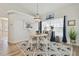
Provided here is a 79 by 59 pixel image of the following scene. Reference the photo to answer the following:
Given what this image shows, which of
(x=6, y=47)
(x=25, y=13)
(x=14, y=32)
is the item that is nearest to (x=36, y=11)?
(x=25, y=13)

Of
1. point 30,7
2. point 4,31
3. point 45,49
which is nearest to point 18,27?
point 4,31

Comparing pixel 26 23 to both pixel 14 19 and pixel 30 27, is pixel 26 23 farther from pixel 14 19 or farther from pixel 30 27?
pixel 14 19

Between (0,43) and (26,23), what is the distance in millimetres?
684

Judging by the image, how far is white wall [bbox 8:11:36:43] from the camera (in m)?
2.20

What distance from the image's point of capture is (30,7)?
226 centimetres

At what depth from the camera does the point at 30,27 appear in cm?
224

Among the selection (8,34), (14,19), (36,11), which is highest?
(36,11)

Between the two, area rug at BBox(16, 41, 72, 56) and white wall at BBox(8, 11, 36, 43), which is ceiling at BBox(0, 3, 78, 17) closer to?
→ white wall at BBox(8, 11, 36, 43)

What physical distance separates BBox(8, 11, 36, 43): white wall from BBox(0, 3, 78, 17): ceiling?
0.36ft

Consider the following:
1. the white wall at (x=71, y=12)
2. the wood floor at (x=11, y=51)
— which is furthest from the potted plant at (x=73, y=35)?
the wood floor at (x=11, y=51)

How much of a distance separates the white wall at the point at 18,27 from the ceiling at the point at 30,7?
11 cm

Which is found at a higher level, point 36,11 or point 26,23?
point 36,11

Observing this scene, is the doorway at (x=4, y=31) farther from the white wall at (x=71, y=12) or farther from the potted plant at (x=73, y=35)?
the potted plant at (x=73, y=35)

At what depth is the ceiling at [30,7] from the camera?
7.34ft
